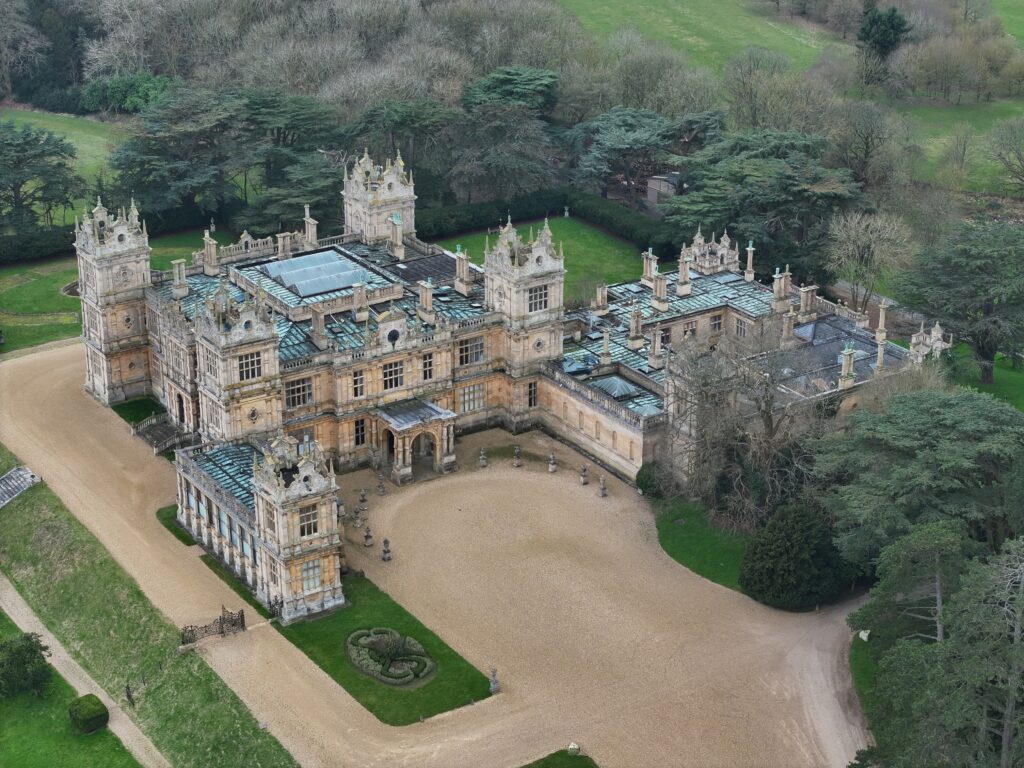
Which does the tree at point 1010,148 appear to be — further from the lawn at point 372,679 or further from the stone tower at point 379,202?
the lawn at point 372,679

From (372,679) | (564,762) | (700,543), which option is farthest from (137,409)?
(564,762)

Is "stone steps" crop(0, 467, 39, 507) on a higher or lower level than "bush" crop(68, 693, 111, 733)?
higher

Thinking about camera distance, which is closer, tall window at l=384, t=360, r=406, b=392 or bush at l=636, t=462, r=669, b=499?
bush at l=636, t=462, r=669, b=499

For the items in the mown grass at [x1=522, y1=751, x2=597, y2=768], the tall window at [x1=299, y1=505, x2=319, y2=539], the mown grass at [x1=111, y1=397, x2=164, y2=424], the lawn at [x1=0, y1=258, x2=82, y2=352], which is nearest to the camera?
the mown grass at [x1=522, y1=751, x2=597, y2=768]

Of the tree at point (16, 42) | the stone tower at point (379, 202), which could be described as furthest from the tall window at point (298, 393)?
the tree at point (16, 42)

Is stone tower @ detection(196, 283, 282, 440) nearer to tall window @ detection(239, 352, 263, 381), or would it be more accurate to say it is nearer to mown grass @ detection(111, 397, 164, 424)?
tall window @ detection(239, 352, 263, 381)

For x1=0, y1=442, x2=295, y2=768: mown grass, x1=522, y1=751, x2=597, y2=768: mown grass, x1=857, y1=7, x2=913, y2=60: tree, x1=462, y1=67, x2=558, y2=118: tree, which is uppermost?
x1=857, y1=7, x2=913, y2=60: tree

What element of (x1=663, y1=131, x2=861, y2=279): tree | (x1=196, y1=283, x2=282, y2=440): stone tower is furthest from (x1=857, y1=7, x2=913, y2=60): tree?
(x1=196, y1=283, x2=282, y2=440): stone tower
